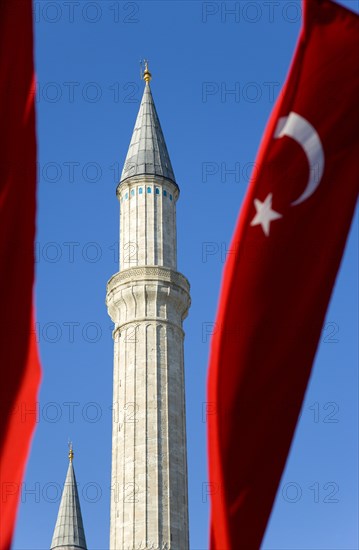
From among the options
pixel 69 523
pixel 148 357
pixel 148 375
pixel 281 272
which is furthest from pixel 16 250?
pixel 69 523

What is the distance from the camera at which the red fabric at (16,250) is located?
31.2 feet

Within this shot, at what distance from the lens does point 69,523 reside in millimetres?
48531

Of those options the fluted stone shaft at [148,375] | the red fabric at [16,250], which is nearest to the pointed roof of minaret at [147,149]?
the fluted stone shaft at [148,375]

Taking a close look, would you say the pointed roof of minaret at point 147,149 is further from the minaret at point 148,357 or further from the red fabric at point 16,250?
the red fabric at point 16,250

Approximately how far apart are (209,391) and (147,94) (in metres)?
28.7

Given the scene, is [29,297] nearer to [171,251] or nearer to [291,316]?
[291,316]

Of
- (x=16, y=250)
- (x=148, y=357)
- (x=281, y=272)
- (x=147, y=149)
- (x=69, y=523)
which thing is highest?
(x=147, y=149)

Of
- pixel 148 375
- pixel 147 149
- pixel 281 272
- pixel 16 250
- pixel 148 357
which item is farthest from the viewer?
pixel 147 149

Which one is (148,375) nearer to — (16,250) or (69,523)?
(69,523)

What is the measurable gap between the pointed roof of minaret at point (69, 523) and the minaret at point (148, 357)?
17.2 meters

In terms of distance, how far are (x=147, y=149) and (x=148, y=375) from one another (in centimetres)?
808

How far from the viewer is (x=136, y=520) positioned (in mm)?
30016

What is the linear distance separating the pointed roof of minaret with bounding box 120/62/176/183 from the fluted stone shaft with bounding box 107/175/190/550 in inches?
15.9

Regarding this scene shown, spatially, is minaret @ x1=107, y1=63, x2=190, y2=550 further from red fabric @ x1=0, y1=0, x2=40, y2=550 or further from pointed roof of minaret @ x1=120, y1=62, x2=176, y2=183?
red fabric @ x1=0, y1=0, x2=40, y2=550
